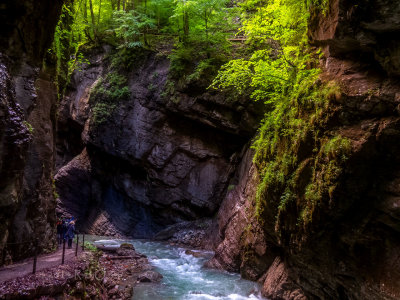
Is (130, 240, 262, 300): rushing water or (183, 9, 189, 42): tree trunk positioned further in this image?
(183, 9, 189, 42): tree trunk

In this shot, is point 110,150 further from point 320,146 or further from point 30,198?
point 320,146

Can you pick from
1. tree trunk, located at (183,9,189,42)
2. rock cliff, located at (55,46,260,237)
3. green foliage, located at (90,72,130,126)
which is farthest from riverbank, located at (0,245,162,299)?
tree trunk, located at (183,9,189,42)

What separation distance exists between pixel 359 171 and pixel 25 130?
899 centimetres

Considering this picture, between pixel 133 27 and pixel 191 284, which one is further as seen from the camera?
pixel 133 27

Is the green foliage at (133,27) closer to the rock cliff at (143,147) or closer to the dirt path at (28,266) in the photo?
the rock cliff at (143,147)

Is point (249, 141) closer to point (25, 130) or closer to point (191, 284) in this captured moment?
point (191, 284)

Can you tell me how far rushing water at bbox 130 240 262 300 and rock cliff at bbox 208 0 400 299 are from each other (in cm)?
298

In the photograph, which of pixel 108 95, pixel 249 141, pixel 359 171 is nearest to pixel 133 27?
pixel 108 95

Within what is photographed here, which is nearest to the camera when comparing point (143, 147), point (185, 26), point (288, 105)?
point (288, 105)

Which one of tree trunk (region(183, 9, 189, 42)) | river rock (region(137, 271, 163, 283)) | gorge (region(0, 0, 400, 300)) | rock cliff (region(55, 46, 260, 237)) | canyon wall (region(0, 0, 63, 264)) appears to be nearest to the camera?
gorge (region(0, 0, 400, 300))

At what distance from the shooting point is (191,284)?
1220 centimetres

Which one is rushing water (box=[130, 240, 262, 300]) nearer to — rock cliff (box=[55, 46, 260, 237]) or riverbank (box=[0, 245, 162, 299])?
riverbank (box=[0, 245, 162, 299])

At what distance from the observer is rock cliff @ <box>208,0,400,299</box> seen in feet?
22.2

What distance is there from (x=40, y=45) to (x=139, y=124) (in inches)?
459
